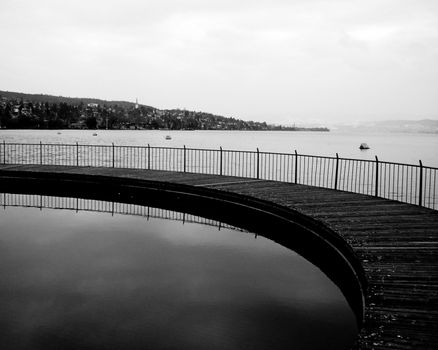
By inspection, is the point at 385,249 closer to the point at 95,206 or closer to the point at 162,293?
the point at 162,293

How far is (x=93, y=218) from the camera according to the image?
14.7 meters

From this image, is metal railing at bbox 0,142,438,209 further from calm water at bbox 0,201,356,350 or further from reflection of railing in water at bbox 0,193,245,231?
calm water at bbox 0,201,356,350

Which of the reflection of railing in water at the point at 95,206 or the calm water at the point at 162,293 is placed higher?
the reflection of railing in water at the point at 95,206

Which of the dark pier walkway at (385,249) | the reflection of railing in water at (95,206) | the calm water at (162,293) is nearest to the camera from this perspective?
the dark pier walkway at (385,249)

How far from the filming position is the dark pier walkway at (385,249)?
4.79m

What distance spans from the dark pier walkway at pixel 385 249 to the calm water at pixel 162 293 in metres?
1.08

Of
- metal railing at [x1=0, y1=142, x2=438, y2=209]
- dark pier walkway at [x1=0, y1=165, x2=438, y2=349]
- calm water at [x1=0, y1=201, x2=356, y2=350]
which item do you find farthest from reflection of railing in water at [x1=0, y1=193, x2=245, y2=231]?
metal railing at [x1=0, y1=142, x2=438, y2=209]

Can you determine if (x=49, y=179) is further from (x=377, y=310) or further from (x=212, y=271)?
(x=377, y=310)

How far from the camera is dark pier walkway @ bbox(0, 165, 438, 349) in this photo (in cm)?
479

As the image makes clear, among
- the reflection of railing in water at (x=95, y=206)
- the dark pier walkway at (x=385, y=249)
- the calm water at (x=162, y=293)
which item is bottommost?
the calm water at (x=162, y=293)

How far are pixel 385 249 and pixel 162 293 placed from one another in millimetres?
4353

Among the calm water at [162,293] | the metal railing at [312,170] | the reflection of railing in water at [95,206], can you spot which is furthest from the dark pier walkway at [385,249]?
the reflection of railing in water at [95,206]

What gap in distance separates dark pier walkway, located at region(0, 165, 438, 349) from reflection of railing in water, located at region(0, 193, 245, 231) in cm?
172

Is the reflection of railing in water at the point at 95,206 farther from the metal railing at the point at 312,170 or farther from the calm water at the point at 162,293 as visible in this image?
the metal railing at the point at 312,170
